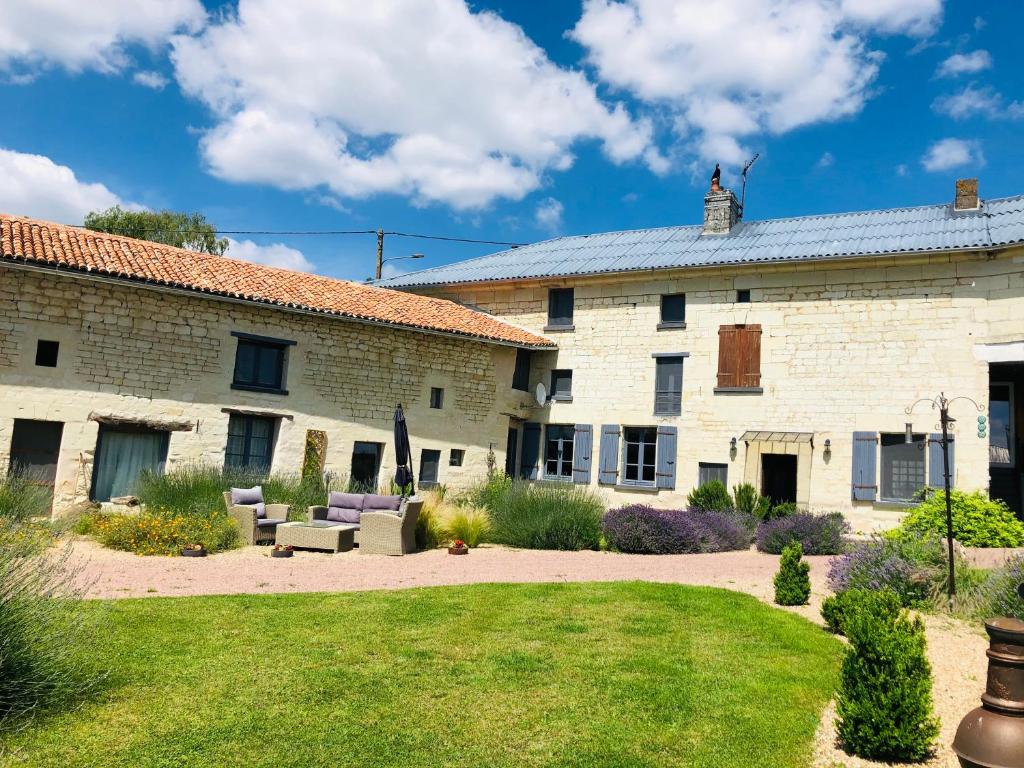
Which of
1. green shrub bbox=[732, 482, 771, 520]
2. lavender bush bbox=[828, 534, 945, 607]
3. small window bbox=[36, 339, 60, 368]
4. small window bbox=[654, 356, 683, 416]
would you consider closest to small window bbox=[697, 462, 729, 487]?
green shrub bbox=[732, 482, 771, 520]

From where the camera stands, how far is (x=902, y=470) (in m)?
15.5

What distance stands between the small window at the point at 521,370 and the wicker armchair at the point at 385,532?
871 centimetres

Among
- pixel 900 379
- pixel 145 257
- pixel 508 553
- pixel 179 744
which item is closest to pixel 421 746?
pixel 179 744

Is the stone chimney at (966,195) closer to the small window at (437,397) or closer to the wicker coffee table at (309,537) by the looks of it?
the small window at (437,397)

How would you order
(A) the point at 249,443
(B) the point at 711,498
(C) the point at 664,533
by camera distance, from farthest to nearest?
(B) the point at 711,498 → (A) the point at 249,443 → (C) the point at 664,533

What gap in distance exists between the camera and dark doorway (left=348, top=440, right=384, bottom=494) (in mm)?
16516

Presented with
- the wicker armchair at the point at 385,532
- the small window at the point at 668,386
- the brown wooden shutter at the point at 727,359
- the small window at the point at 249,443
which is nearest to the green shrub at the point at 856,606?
the wicker armchair at the point at 385,532

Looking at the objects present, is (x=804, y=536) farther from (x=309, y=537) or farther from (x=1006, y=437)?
(x=1006, y=437)

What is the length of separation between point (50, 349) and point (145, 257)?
8.76 ft

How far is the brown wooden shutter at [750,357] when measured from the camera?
17234 millimetres

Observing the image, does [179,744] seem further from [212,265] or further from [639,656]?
[212,265]

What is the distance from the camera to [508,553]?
12.0m

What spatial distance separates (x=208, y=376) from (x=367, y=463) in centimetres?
392

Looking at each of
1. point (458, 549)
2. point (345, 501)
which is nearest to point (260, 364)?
point (345, 501)
